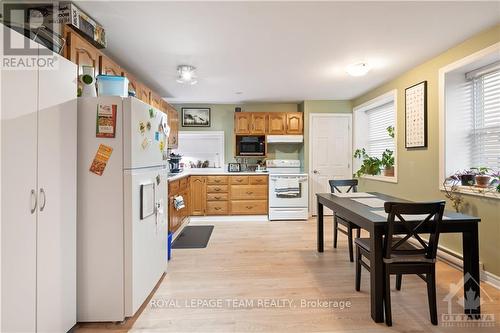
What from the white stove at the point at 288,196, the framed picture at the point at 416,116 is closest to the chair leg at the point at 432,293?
the framed picture at the point at 416,116

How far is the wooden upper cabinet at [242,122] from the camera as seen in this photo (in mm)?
5105

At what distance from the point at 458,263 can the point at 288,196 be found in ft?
8.64

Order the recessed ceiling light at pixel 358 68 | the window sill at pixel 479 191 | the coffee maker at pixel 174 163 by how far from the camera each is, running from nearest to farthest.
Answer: the window sill at pixel 479 191 < the recessed ceiling light at pixel 358 68 < the coffee maker at pixel 174 163

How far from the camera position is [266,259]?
9.75 feet

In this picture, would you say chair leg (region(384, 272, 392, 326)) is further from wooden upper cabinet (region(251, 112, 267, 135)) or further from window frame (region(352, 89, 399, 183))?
wooden upper cabinet (region(251, 112, 267, 135))

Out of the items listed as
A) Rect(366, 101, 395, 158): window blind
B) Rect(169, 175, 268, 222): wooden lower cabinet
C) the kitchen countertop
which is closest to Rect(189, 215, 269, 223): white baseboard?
Rect(169, 175, 268, 222): wooden lower cabinet

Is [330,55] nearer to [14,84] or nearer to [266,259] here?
[266,259]

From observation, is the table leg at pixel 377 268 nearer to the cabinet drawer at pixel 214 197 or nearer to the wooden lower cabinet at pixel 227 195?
the wooden lower cabinet at pixel 227 195

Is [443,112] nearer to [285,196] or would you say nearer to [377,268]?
[377,268]

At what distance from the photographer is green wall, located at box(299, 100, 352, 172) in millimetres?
5082

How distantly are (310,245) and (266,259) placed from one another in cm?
78

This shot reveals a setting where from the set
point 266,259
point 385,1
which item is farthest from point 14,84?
point 266,259

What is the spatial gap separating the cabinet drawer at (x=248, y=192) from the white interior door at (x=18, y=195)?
359cm

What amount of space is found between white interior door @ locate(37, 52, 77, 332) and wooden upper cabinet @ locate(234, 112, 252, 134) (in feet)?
11.5
